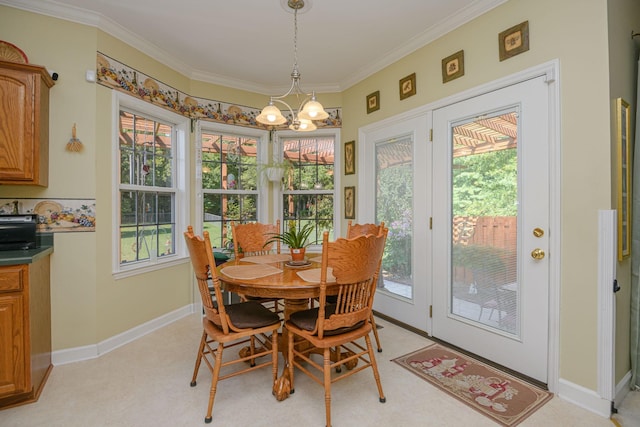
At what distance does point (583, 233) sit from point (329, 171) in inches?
107

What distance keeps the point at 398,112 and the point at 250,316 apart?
239 centimetres

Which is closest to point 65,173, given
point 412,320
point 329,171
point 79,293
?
point 79,293

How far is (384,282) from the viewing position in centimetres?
338

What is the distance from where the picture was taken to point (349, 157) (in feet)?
12.4

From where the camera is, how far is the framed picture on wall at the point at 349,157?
147 inches

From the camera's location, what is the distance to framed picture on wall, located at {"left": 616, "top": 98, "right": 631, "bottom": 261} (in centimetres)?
180

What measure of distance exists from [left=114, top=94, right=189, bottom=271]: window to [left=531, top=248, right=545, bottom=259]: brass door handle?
129 inches

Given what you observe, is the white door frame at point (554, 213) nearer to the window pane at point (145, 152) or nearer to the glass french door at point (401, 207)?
the glass french door at point (401, 207)

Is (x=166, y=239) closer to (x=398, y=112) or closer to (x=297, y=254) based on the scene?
(x=297, y=254)

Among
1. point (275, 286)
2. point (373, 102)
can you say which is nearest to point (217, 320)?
point (275, 286)

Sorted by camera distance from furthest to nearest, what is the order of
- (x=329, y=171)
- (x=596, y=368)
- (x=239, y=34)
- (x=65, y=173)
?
(x=329, y=171) → (x=239, y=34) → (x=65, y=173) → (x=596, y=368)

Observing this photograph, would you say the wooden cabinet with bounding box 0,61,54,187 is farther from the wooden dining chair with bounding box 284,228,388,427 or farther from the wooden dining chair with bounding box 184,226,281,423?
the wooden dining chair with bounding box 284,228,388,427

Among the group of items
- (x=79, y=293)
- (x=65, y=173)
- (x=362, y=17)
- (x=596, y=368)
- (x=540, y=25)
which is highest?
(x=362, y=17)

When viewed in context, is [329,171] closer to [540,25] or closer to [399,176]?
[399,176]
